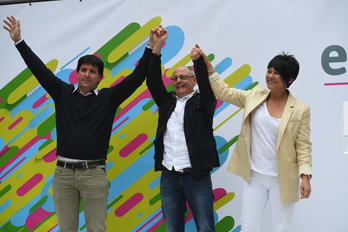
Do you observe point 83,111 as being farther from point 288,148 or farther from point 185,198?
point 288,148

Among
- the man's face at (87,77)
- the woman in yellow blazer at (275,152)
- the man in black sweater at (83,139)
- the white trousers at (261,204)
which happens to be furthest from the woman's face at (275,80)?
the man's face at (87,77)

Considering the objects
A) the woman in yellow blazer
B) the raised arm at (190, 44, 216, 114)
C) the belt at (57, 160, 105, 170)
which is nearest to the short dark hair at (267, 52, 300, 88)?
the woman in yellow blazer

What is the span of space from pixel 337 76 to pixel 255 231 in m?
1.33

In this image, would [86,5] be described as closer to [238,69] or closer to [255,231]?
[238,69]

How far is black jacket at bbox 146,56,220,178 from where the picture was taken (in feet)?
8.29

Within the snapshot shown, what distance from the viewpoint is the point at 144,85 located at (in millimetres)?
3189

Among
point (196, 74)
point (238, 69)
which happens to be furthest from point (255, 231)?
point (238, 69)

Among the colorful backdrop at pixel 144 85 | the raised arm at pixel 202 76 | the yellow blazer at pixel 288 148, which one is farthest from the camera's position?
the colorful backdrop at pixel 144 85

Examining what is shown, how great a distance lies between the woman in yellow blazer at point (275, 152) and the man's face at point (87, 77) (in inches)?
39.0

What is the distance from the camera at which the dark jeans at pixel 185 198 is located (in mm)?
Result: 2561

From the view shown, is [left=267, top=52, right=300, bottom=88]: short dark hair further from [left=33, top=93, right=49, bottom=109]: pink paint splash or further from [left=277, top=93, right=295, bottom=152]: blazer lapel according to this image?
[left=33, top=93, right=49, bottom=109]: pink paint splash

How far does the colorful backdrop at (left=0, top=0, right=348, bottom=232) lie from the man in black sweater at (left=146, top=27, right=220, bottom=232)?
49 cm

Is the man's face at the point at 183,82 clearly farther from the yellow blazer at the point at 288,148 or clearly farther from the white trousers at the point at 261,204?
the white trousers at the point at 261,204

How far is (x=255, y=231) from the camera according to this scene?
7.86 feet
